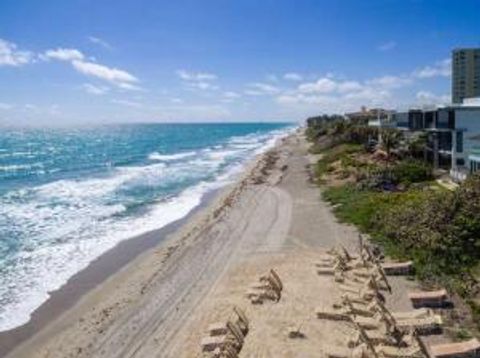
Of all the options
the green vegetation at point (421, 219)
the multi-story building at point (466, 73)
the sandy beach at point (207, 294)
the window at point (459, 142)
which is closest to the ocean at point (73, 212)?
the sandy beach at point (207, 294)

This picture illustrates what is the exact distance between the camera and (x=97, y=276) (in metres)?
24.7

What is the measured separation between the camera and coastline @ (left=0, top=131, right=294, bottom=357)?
60.8 feet

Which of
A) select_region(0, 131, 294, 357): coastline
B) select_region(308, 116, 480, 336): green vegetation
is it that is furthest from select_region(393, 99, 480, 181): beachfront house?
select_region(0, 131, 294, 357): coastline

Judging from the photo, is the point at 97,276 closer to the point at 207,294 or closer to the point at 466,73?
the point at 207,294

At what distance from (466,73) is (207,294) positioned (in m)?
92.8

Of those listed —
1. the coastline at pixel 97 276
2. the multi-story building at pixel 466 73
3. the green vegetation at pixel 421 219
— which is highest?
the multi-story building at pixel 466 73

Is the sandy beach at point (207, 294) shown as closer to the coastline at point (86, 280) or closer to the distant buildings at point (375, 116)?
the coastline at point (86, 280)

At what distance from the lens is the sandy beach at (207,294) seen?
16406 millimetres

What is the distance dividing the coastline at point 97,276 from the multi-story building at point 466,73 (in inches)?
2969

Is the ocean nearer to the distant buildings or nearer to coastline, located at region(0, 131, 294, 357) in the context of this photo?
coastline, located at region(0, 131, 294, 357)

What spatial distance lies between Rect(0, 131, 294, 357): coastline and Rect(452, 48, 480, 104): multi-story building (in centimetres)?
7541

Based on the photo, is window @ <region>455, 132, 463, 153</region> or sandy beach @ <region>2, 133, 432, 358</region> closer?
sandy beach @ <region>2, 133, 432, 358</region>

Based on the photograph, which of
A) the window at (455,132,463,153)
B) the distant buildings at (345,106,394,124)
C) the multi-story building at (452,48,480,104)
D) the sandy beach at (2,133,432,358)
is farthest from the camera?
the multi-story building at (452,48,480,104)

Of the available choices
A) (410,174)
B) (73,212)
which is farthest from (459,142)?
(73,212)
